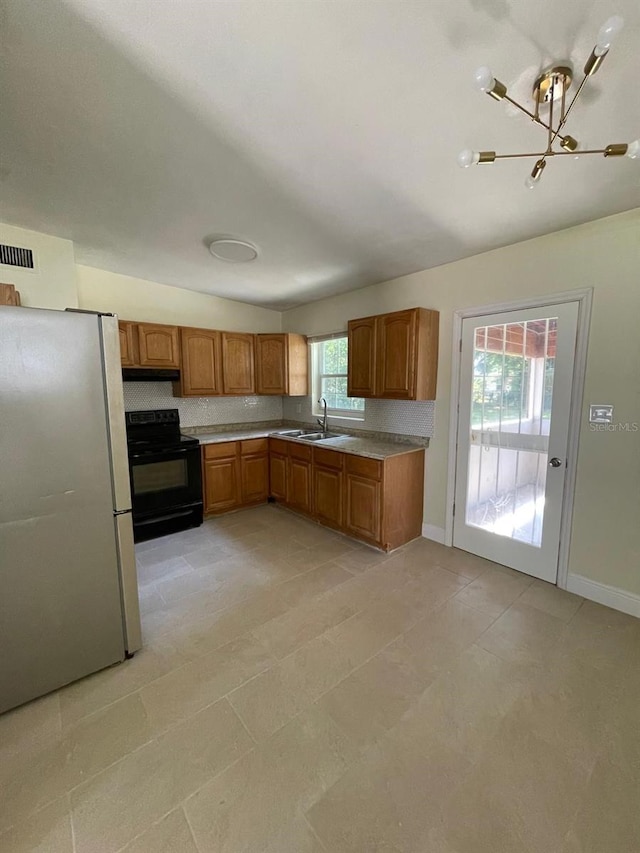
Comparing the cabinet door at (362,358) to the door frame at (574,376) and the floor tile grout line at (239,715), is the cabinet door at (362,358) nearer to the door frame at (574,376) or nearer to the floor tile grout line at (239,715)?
the door frame at (574,376)

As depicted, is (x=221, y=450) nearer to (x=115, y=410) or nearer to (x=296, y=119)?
(x=115, y=410)

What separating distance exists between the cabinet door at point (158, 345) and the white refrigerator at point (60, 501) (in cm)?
196

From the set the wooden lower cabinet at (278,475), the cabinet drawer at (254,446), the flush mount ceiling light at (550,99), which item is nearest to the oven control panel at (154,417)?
the cabinet drawer at (254,446)

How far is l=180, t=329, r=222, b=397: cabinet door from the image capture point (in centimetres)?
380

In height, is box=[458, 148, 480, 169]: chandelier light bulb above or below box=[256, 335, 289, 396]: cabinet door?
above

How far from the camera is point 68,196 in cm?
205

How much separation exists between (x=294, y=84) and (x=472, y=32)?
61cm

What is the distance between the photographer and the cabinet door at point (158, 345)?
3494 millimetres

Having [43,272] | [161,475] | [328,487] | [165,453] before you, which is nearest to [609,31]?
[328,487]

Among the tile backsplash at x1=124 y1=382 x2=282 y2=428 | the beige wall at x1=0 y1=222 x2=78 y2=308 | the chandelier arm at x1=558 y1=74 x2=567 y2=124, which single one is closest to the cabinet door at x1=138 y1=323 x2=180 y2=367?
the tile backsplash at x1=124 y1=382 x2=282 y2=428

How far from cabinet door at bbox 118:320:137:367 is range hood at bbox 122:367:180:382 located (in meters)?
0.07

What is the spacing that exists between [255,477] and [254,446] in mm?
382

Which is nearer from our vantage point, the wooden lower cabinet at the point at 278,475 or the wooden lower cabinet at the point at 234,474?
the wooden lower cabinet at the point at 234,474

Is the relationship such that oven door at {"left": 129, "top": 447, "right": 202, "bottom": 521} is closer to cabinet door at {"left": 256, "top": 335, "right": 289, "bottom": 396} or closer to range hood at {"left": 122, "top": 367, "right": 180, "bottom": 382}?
range hood at {"left": 122, "top": 367, "right": 180, "bottom": 382}
